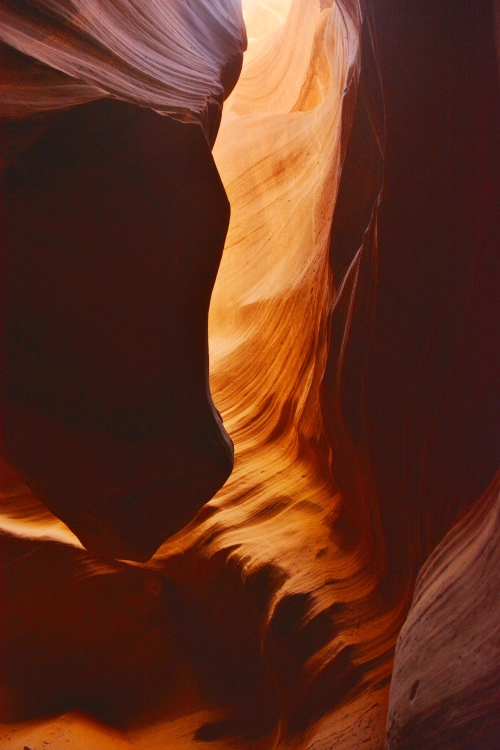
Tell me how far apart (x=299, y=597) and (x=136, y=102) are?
1.92m

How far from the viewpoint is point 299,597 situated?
252 cm

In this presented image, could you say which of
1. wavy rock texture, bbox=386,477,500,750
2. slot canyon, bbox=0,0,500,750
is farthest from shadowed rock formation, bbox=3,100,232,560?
wavy rock texture, bbox=386,477,500,750

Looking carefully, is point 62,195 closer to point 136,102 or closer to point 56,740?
point 136,102

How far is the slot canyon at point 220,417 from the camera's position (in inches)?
66.6

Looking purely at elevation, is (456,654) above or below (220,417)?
below

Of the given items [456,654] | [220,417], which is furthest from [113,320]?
[456,654]

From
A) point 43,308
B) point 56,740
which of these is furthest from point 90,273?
point 56,740

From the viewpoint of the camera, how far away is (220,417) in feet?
8.05

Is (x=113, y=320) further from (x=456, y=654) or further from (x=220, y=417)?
(x=456, y=654)

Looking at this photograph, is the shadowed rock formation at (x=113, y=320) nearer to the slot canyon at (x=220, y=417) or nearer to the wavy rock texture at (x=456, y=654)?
the slot canyon at (x=220, y=417)

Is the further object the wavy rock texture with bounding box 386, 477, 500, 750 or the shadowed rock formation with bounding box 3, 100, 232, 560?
the shadowed rock formation with bounding box 3, 100, 232, 560

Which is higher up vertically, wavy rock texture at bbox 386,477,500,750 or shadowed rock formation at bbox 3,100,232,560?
shadowed rock formation at bbox 3,100,232,560

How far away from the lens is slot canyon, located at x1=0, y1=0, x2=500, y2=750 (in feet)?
5.55

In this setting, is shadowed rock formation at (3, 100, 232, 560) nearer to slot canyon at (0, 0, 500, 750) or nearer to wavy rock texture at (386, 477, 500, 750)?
slot canyon at (0, 0, 500, 750)
